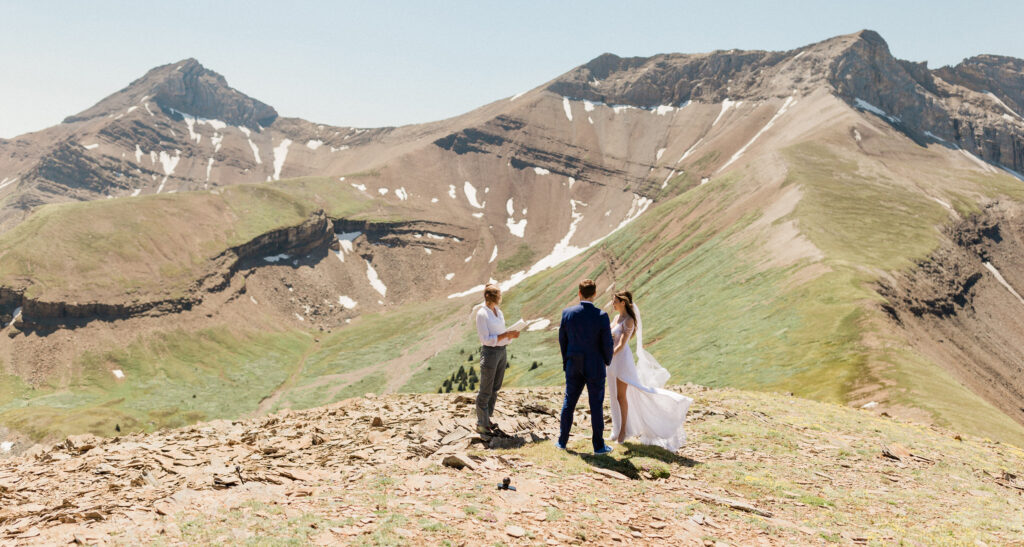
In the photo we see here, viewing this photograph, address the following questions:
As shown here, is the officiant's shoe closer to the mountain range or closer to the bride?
the bride

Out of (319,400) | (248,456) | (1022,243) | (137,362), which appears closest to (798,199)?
(1022,243)

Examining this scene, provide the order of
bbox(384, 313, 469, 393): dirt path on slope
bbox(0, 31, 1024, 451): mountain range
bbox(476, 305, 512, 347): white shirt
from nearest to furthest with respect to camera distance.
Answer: bbox(476, 305, 512, 347): white shirt
bbox(0, 31, 1024, 451): mountain range
bbox(384, 313, 469, 393): dirt path on slope

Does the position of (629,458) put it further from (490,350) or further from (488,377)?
(490,350)

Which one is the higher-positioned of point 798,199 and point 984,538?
point 798,199

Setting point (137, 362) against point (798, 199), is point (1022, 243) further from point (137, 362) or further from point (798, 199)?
point (137, 362)

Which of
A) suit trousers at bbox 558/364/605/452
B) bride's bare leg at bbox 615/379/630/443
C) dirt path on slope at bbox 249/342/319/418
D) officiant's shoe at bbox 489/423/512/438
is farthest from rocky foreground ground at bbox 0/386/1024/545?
dirt path on slope at bbox 249/342/319/418

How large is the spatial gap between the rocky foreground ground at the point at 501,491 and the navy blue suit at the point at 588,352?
1.60m

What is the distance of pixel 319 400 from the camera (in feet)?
344

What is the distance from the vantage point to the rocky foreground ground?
10.6m

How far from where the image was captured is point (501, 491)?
12.4m

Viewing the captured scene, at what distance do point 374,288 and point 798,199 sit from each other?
135315 mm

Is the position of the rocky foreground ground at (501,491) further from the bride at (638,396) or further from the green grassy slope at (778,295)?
the green grassy slope at (778,295)

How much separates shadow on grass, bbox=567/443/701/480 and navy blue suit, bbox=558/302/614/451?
78 cm

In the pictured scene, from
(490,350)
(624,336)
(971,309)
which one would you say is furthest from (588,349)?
(971,309)
